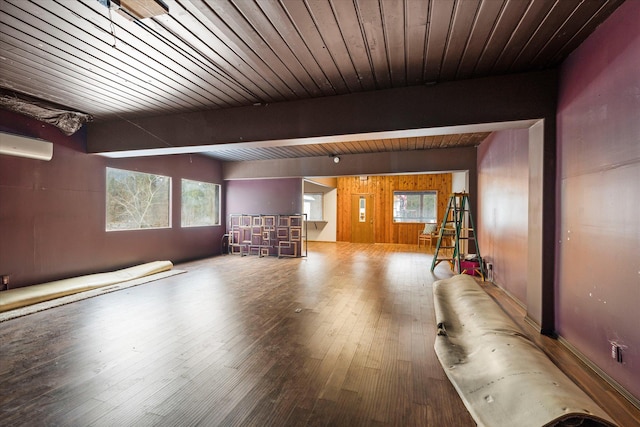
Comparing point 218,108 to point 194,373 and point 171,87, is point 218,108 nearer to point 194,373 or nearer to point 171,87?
point 171,87

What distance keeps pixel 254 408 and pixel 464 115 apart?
3.03 m

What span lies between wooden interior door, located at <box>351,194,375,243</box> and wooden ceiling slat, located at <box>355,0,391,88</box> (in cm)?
806

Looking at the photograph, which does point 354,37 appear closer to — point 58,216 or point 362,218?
point 58,216

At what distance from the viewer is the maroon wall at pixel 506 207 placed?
131 inches

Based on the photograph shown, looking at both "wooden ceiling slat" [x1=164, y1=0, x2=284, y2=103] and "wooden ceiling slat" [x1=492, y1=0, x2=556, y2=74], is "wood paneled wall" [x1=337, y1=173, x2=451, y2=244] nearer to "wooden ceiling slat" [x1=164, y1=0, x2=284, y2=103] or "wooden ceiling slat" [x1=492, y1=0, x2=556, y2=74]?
"wooden ceiling slat" [x1=492, y1=0, x2=556, y2=74]

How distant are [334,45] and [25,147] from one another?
13.4 feet

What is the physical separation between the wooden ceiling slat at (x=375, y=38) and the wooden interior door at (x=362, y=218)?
26.4 ft

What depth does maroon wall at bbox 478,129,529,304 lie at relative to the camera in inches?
131

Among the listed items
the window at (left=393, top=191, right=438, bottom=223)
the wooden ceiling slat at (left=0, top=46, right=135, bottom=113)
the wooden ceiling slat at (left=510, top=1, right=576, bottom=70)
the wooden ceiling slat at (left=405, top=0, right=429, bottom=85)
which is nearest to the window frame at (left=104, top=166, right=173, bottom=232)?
the wooden ceiling slat at (left=0, top=46, right=135, bottom=113)

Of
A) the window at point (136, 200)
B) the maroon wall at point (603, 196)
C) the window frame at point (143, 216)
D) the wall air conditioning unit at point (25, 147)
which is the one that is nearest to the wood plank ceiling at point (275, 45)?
the maroon wall at point (603, 196)

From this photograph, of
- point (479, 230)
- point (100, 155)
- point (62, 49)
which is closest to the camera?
point (62, 49)

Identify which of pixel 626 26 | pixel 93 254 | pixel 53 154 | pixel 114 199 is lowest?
pixel 93 254

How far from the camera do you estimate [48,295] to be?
11.5 ft

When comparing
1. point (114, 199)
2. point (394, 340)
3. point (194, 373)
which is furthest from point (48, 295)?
point (394, 340)
